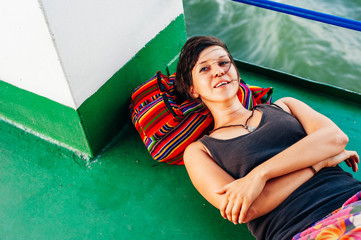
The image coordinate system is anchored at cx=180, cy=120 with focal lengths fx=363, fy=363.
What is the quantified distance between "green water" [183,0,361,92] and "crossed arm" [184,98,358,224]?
101 inches

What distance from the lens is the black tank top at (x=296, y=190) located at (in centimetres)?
146

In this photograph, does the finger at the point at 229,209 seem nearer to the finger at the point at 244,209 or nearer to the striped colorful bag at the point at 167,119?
the finger at the point at 244,209

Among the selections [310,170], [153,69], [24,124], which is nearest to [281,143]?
[310,170]

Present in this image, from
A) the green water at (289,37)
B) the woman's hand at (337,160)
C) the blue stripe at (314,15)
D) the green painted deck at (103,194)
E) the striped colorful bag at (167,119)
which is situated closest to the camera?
the woman's hand at (337,160)

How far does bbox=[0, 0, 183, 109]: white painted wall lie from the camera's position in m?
1.66

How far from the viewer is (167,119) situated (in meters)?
2.12

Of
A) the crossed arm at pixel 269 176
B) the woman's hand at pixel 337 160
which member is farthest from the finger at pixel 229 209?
the woman's hand at pixel 337 160

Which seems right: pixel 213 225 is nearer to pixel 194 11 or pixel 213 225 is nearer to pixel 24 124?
pixel 24 124

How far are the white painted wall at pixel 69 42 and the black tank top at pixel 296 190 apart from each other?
2.36ft

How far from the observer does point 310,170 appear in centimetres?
161

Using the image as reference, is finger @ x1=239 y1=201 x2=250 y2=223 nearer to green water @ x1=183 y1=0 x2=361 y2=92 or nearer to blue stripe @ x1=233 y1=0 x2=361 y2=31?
blue stripe @ x1=233 y1=0 x2=361 y2=31

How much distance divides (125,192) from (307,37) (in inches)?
141

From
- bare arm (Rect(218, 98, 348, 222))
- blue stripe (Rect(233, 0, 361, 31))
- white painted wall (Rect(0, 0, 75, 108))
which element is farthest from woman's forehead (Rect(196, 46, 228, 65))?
white painted wall (Rect(0, 0, 75, 108))

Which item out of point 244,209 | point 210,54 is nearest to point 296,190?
point 244,209
